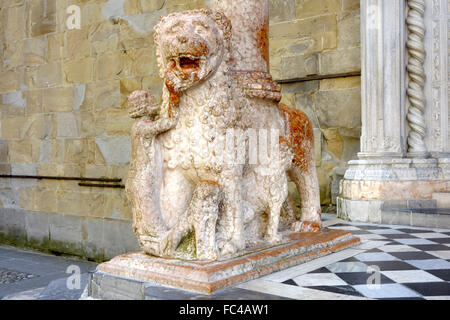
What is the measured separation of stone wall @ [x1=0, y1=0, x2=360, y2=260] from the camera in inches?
182

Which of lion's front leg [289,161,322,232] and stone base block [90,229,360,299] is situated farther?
lion's front leg [289,161,322,232]

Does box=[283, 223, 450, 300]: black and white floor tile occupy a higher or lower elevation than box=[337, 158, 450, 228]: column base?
lower

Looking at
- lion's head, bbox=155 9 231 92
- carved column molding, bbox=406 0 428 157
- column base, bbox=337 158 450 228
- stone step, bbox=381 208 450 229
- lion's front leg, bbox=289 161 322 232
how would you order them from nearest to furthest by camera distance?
1. lion's head, bbox=155 9 231 92
2. lion's front leg, bbox=289 161 322 232
3. stone step, bbox=381 208 450 229
4. column base, bbox=337 158 450 228
5. carved column molding, bbox=406 0 428 157

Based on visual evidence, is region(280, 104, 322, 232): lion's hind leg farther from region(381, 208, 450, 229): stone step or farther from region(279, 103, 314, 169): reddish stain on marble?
region(381, 208, 450, 229): stone step

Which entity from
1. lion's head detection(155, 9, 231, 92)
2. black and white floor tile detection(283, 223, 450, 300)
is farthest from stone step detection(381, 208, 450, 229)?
lion's head detection(155, 9, 231, 92)

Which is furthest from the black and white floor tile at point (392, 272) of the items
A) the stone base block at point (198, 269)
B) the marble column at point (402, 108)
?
the marble column at point (402, 108)

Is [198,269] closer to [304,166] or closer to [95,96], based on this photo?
[304,166]

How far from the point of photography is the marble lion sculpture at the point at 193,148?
2.04m

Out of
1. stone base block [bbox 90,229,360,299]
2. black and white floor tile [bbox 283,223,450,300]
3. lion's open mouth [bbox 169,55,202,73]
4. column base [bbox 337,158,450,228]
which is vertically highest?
lion's open mouth [bbox 169,55,202,73]

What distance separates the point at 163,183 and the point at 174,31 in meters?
0.70

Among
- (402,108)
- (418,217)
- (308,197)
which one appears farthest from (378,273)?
(402,108)

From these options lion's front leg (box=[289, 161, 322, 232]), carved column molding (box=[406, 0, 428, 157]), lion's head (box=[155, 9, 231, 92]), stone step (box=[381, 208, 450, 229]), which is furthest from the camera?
carved column molding (box=[406, 0, 428, 157])

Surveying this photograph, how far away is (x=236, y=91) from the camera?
2.24 m

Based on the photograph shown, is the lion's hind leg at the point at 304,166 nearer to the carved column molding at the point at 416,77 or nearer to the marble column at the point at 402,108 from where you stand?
the marble column at the point at 402,108
